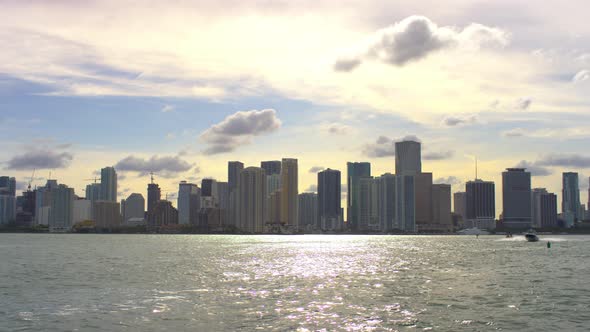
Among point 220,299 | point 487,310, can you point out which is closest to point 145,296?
point 220,299

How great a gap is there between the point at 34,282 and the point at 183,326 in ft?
149

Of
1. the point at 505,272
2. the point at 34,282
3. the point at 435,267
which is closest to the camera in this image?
the point at 34,282

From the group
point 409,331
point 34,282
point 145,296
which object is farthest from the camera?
point 34,282

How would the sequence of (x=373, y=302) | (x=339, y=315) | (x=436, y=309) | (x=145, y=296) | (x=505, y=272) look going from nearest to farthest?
1. (x=339, y=315)
2. (x=436, y=309)
3. (x=373, y=302)
4. (x=145, y=296)
5. (x=505, y=272)

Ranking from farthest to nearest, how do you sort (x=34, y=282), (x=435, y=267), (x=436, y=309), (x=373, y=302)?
1. (x=435, y=267)
2. (x=34, y=282)
3. (x=373, y=302)
4. (x=436, y=309)

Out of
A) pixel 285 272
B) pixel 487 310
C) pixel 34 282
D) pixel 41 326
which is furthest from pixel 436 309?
pixel 34 282

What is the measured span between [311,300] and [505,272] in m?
50.8

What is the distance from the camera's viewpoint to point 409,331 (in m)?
49.2

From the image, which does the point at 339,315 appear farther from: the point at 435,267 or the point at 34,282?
the point at 435,267

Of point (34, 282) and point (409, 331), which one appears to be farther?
point (34, 282)

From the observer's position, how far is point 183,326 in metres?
50.9

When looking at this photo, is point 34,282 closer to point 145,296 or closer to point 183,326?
point 145,296

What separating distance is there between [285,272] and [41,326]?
187 feet

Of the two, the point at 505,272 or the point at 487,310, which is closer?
the point at 487,310
